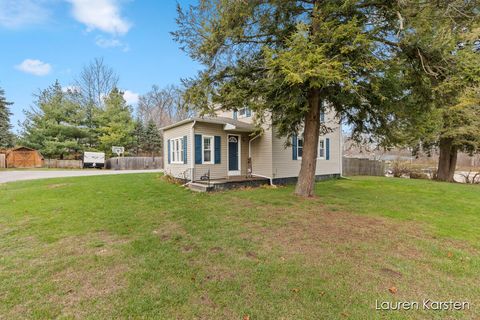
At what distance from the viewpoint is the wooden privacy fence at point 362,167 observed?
17094 mm

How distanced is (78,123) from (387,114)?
92.7 feet

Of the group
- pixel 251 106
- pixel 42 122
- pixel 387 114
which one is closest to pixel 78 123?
pixel 42 122

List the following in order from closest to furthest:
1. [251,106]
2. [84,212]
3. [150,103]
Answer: [84,212], [251,106], [150,103]

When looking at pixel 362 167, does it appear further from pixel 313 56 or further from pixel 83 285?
pixel 83 285

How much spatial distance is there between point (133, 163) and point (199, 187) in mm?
18019

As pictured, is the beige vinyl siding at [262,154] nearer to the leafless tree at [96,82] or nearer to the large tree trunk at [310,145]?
the large tree trunk at [310,145]

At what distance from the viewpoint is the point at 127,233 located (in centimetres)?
457

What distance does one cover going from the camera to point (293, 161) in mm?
12523

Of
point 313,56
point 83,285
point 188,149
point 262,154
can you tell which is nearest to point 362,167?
point 262,154

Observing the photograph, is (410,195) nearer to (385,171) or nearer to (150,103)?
(385,171)

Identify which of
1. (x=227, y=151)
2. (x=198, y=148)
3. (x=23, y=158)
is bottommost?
(x=23, y=158)

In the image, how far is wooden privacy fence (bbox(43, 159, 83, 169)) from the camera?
24.4m

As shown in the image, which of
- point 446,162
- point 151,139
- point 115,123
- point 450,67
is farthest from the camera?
point 151,139

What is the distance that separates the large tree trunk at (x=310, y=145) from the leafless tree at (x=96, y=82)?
2746cm
